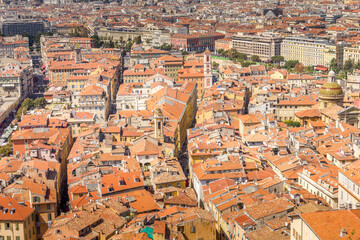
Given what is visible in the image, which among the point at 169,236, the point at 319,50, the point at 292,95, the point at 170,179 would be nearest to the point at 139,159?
the point at 170,179

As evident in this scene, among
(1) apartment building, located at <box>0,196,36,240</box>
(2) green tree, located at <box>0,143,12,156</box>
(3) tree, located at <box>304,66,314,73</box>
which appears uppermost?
(1) apartment building, located at <box>0,196,36,240</box>

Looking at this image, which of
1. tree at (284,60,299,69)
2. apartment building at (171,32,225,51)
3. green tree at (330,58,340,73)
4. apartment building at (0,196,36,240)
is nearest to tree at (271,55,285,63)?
tree at (284,60,299,69)

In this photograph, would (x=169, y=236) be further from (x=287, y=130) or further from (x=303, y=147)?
(x=287, y=130)

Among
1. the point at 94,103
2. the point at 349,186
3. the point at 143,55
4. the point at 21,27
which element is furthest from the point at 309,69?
the point at 21,27

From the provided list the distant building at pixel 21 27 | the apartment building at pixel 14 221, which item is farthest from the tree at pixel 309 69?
the distant building at pixel 21 27

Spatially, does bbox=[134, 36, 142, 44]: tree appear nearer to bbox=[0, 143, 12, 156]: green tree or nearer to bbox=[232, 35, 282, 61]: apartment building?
bbox=[232, 35, 282, 61]: apartment building

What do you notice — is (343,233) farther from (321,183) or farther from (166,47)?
(166,47)
